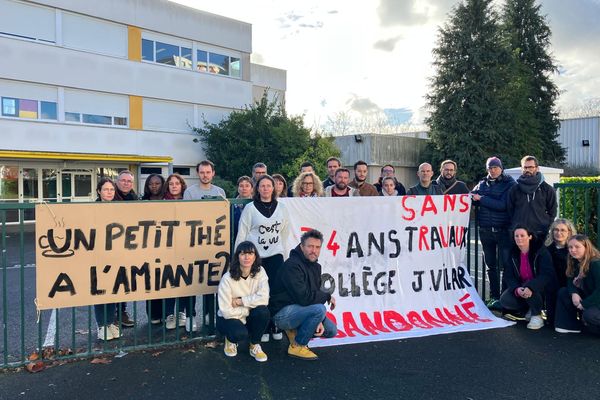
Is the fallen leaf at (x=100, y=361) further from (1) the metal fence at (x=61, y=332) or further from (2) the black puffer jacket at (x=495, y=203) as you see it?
(2) the black puffer jacket at (x=495, y=203)

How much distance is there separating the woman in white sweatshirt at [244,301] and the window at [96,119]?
791 inches

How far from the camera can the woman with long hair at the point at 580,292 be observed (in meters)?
5.26

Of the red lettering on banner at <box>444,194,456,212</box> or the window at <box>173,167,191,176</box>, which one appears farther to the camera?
the window at <box>173,167,191,176</box>

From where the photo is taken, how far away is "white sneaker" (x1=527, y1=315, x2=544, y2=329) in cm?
560

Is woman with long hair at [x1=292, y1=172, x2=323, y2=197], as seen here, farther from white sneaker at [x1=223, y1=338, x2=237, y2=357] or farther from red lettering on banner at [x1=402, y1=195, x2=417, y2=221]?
white sneaker at [x1=223, y1=338, x2=237, y2=357]

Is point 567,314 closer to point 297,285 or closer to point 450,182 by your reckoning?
point 450,182

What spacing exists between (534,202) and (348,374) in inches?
138

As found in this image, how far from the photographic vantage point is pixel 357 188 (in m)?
6.88

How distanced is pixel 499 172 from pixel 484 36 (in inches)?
1010

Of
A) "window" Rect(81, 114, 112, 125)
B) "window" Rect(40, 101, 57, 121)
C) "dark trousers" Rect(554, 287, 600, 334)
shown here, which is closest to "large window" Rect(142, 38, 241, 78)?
"window" Rect(81, 114, 112, 125)

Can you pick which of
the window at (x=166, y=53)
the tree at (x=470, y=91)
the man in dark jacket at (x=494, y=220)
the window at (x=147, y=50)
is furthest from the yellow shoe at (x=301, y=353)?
the tree at (x=470, y=91)

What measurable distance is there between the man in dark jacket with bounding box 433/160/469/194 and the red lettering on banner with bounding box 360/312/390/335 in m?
2.35

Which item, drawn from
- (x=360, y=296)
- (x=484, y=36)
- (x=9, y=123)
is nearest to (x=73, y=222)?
(x=360, y=296)

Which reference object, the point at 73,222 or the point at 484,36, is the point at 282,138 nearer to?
the point at 484,36
